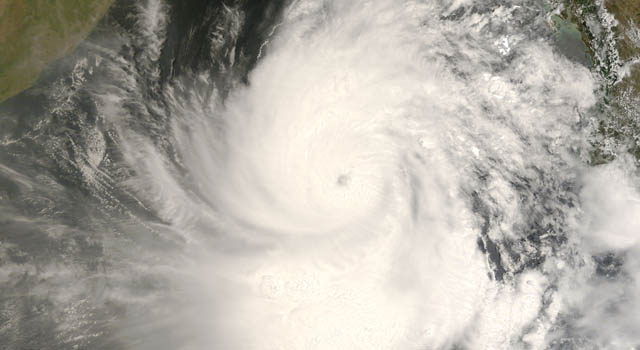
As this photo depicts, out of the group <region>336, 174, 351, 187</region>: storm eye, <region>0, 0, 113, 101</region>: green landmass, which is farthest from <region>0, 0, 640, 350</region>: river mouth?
<region>0, 0, 113, 101</region>: green landmass

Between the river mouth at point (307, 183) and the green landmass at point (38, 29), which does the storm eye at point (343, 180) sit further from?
the green landmass at point (38, 29)

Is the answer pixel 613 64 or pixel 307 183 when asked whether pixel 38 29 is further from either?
pixel 613 64

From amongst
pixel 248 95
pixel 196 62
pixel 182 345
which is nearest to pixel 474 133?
pixel 248 95

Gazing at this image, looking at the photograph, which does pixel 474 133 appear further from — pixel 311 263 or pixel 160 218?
pixel 160 218

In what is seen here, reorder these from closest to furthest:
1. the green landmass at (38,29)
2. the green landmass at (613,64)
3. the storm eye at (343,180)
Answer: the green landmass at (38,29), the storm eye at (343,180), the green landmass at (613,64)

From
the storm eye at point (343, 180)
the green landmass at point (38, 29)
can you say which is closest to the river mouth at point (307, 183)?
the storm eye at point (343, 180)

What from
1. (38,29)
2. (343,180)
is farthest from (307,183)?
(38,29)

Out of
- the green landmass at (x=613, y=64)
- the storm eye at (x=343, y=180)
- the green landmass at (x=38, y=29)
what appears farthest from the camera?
the green landmass at (x=613, y=64)
